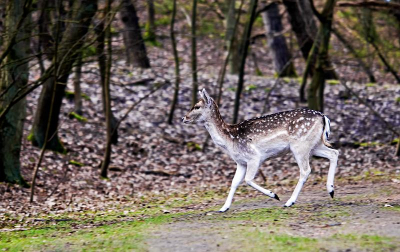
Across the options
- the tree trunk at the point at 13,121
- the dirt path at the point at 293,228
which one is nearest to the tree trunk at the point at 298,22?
the tree trunk at the point at 13,121

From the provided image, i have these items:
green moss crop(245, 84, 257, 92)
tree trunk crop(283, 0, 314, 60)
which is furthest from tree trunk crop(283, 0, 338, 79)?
green moss crop(245, 84, 257, 92)

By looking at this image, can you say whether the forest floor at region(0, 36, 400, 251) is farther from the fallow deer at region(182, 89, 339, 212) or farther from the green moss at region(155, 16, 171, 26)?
the green moss at region(155, 16, 171, 26)

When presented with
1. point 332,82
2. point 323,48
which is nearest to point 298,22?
point 332,82

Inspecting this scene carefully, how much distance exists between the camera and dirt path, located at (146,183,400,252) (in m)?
8.25

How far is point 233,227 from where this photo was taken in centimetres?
939

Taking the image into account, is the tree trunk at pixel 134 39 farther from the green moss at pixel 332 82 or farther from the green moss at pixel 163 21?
the green moss at pixel 163 21

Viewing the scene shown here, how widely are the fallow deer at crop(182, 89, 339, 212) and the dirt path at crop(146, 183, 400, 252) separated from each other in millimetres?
494

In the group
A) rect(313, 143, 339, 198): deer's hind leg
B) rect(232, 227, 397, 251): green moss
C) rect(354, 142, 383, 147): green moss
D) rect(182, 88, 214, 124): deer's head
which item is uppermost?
rect(182, 88, 214, 124): deer's head

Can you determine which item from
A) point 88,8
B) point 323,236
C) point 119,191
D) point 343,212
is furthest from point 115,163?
point 323,236

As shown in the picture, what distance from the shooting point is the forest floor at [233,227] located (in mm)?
8414

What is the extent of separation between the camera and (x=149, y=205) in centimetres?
1304

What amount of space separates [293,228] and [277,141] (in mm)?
2073

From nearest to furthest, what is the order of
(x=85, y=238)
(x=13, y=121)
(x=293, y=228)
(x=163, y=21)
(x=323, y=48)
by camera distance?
(x=293, y=228) < (x=85, y=238) < (x=13, y=121) < (x=323, y=48) < (x=163, y=21)

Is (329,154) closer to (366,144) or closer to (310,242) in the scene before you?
(310,242)
